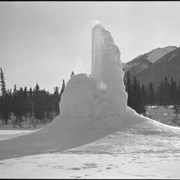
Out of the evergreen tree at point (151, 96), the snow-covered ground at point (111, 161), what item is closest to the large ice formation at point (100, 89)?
the snow-covered ground at point (111, 161)

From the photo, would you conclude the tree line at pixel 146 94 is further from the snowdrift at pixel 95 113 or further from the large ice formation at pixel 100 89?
the snowdrift at pixel 95 113

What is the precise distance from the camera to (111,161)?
631 inches

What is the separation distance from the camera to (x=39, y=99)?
77.6 meters

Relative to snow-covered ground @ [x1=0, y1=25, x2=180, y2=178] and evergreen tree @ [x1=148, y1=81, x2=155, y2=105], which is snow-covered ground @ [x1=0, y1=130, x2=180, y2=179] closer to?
snow-covered ground @ [x1=0, y1=25, x2=180, y2=178]

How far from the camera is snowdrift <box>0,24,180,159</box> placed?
22.0 m

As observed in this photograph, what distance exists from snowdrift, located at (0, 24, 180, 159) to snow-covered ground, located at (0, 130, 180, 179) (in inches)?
61.3

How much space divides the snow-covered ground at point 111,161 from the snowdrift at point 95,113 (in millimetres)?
1557

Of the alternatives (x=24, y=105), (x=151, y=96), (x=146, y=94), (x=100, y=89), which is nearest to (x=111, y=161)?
(x=100, y=89)

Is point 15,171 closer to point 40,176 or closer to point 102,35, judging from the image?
point 40,176

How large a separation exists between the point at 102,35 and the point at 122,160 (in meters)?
15.1

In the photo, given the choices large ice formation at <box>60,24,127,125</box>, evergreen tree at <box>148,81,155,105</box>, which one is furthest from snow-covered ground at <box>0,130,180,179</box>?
evergreen tree at <box>148,81,155,105</box>

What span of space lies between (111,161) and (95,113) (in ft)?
32.2

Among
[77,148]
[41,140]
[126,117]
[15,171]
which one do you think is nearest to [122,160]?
[77,148]

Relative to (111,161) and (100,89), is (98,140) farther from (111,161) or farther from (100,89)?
(100,89)
